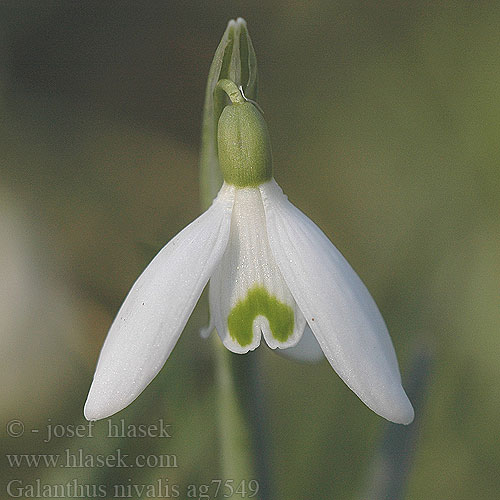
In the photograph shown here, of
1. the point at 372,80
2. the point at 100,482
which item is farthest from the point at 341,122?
the point at 100,482

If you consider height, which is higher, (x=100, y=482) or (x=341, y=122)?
(x=341, y=122)

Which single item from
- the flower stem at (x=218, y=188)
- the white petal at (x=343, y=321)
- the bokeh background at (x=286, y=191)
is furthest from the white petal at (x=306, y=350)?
the bokeh background at (x=286, y=191)

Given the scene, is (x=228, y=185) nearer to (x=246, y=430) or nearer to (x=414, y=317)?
(x=246, y=430)

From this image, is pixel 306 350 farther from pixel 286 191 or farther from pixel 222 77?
pixel 286 191

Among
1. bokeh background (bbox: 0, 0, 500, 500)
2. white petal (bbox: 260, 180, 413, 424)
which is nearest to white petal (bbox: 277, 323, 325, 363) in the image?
white petal (bbox: 260, 180, 413, 424)

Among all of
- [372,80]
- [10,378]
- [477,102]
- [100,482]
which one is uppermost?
[372,80]

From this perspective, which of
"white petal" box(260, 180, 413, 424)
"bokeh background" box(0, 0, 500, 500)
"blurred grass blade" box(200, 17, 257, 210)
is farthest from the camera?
"bokeh background" box(0, 0, 500, 500)

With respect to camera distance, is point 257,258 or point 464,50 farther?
point 464,50

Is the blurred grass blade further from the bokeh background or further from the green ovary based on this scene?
the bokeh background

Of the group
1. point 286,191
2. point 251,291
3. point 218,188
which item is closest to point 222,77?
point 218,188
